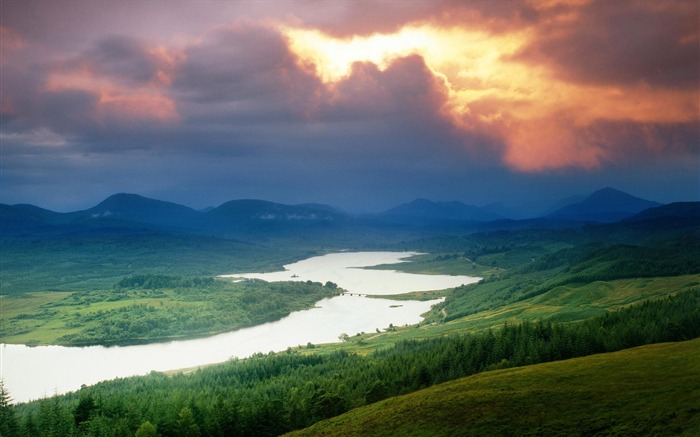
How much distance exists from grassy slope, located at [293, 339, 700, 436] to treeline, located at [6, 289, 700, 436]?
33.8ft

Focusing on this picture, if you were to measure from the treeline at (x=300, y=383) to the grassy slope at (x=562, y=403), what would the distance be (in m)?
10.3

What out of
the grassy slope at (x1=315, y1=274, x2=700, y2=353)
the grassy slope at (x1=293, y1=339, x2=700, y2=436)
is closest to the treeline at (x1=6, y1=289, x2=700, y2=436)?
the grassy slope at (x1=293, y1=339, x2=700, y2=436)

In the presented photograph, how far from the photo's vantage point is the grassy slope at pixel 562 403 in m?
48.2

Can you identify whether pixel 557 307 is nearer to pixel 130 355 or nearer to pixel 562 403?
pixel 562 403

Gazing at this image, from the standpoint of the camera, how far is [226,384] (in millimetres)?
108250

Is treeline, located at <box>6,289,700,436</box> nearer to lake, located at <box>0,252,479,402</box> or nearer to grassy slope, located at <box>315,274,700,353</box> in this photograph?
lake, located at <box>0,252,479,402</box>

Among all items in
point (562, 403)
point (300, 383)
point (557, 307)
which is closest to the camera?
point (562, 403)

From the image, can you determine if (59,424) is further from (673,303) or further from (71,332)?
(71,332)

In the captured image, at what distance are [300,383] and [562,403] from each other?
54855mm

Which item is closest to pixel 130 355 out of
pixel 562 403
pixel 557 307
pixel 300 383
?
pixel 300 383

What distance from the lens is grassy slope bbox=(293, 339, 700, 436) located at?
158ft

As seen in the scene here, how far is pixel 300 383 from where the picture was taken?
97062 mm

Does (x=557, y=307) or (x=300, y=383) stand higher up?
(x=557, y=307)

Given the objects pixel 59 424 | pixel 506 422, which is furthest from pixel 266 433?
pixel 506 422
